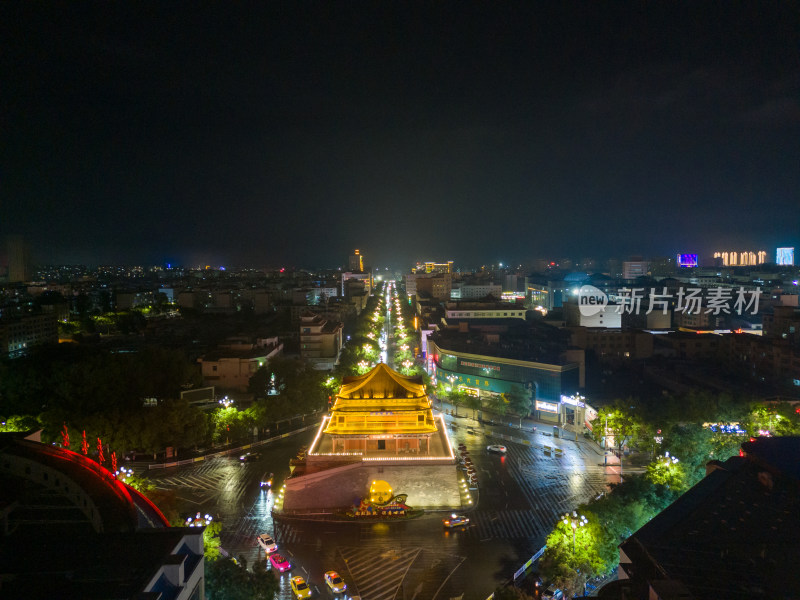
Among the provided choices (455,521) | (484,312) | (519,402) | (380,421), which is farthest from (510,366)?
(484,312)

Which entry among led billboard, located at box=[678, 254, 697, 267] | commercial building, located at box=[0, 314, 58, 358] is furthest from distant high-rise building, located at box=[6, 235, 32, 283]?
led billboard, located at box=[678, 254, 697, 267]

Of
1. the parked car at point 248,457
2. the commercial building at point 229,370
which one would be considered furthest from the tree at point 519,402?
the commercial building at point 229,370

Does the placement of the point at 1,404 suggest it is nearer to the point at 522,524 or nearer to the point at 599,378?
the point at 522,524

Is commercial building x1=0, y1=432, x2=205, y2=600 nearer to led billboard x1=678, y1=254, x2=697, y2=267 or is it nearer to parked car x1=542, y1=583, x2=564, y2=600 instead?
parked car x1=542, y1=583, x2=564, y2=600

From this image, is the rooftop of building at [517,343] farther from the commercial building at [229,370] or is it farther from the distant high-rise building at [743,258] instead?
the distant high-rise building at [743,258]

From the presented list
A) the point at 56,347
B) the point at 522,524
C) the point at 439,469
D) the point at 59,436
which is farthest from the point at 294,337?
the point at 522,524

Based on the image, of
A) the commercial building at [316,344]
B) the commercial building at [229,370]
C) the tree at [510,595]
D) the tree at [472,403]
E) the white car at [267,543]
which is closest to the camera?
the tree at [510,595]

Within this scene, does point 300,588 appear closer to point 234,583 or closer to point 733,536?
point 234,583
